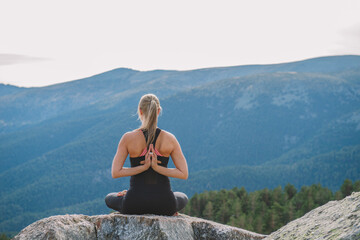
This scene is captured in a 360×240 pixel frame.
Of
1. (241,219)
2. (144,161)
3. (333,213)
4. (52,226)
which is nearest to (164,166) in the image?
(144,161)

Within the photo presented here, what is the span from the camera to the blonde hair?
7.32 metres

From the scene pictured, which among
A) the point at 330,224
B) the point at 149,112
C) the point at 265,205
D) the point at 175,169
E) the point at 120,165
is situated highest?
the point at 149,112

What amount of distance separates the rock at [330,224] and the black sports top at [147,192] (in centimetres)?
227

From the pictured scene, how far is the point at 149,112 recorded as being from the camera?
24.1ft

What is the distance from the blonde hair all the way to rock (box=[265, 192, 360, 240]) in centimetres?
312

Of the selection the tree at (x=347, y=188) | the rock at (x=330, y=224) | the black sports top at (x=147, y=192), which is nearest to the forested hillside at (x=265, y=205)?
the tree at (x=347, y=188)

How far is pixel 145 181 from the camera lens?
24.7 ft

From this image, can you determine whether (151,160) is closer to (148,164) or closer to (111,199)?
(148,164)

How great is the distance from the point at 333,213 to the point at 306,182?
204 metres

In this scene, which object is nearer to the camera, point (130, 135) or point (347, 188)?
point (130, 135)

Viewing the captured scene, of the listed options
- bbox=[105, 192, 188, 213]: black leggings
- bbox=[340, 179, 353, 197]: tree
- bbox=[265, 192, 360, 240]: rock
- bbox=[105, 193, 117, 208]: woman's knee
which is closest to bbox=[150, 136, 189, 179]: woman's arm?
bbox=[105, 192, 188, 213]: black leggings

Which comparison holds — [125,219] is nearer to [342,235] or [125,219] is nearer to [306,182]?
[342,235]

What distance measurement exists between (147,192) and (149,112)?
160 cm

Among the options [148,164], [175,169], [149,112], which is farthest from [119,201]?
[149,112]
